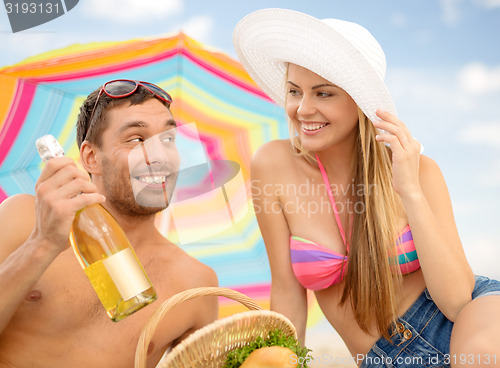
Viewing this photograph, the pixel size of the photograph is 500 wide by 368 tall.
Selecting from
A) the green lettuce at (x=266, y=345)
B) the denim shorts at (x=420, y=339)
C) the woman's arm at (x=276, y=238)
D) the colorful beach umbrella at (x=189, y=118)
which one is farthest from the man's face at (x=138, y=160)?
the denim shorts at (x=420, y=339)

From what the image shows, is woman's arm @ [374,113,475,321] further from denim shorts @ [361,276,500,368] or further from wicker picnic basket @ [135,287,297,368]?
wicker picnic basket @ [135,287,297,368]

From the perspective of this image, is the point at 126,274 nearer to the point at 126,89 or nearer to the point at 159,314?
the point at 159,314

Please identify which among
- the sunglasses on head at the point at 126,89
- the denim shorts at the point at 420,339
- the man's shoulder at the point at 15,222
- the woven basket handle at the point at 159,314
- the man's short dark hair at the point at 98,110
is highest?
the sunglasses on head at the point at 126,89

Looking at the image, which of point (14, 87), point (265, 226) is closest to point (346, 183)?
point (265, 226)

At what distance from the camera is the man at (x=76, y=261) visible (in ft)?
5.48

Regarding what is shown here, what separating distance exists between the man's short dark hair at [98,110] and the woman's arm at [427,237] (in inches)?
42.1

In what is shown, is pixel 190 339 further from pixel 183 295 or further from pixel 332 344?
pixel 332 344

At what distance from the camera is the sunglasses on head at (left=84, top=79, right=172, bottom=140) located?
2.41m

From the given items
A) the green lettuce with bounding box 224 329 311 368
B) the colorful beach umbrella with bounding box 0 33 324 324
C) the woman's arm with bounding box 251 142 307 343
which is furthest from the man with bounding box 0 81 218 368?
the green lettuce with bounding box 224 329 311 368

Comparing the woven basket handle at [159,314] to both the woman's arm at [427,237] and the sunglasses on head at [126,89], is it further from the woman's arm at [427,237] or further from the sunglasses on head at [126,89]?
the sunglasses on head at [126,89]

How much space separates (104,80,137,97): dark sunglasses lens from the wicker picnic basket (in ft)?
3.38

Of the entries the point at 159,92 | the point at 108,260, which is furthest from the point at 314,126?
the point at 108,260

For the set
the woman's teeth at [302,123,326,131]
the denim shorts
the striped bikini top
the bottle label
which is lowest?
the denim shorts

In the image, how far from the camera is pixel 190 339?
1.75 metres
